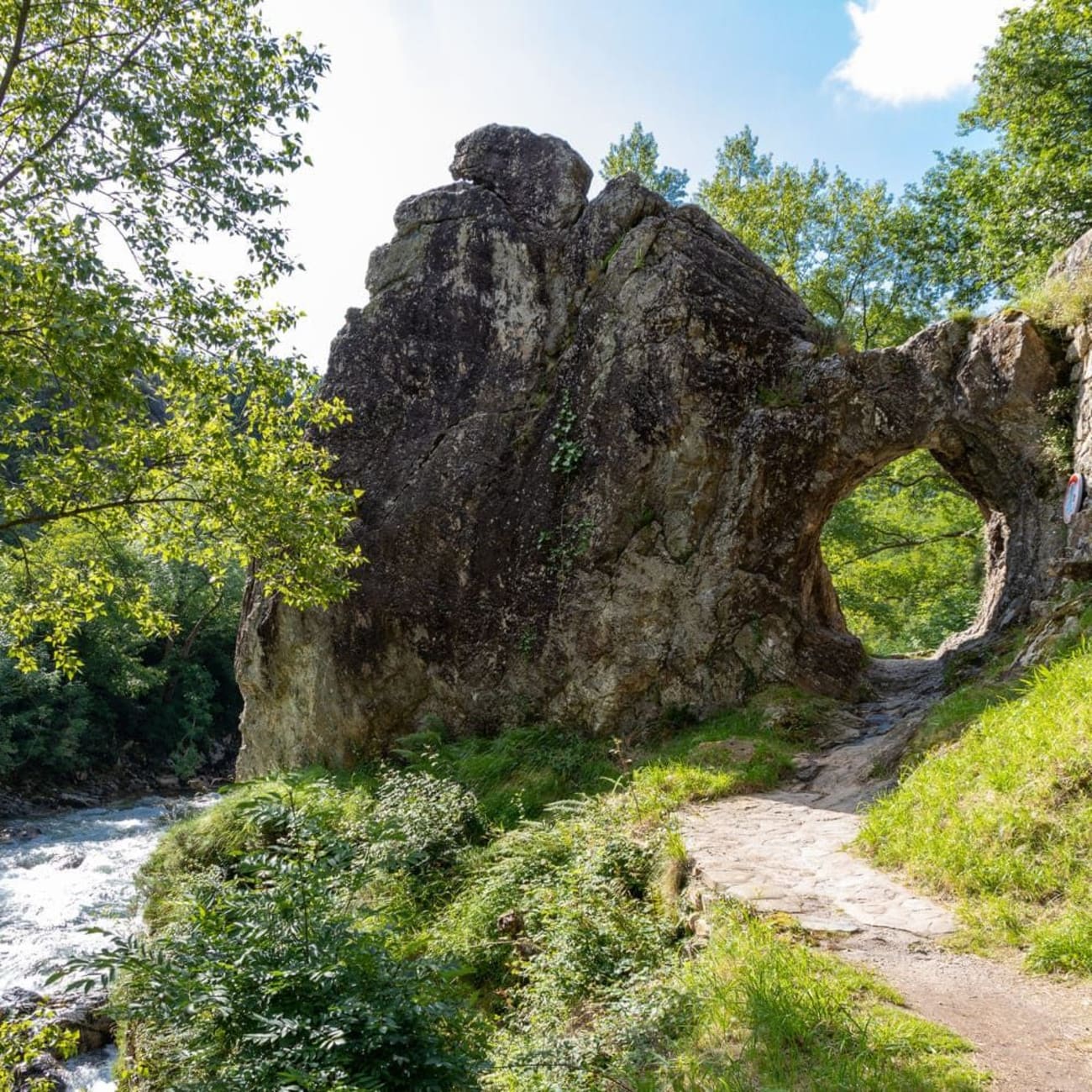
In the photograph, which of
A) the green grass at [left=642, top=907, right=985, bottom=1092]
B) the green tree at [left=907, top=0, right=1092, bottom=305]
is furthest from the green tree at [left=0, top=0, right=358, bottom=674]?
the green tree at [left=907, top=0, right=1092, bottom=305]

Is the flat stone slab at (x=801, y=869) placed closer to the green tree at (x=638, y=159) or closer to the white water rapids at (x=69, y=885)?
the white water rapids at (x=69, y=885)

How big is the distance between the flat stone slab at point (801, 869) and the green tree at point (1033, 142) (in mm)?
11115

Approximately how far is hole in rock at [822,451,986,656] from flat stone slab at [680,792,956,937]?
455 inches

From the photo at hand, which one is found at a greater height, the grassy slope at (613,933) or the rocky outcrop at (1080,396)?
the rocky outcrop at (1080,396)

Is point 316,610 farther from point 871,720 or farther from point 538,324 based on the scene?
point 871,720

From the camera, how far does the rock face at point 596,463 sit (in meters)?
10.6

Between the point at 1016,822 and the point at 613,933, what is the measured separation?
2.65 m

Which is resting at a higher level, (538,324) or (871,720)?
(538,324)

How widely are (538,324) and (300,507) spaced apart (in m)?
5.64

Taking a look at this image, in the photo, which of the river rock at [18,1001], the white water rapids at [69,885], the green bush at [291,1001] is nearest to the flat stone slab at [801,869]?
the green bush at [291,1001]

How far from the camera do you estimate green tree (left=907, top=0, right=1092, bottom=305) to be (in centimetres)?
1457

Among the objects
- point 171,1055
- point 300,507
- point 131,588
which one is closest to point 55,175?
point 300,507

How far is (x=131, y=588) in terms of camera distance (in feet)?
34.8

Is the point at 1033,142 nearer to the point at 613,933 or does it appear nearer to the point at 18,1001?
the point at 613,933
